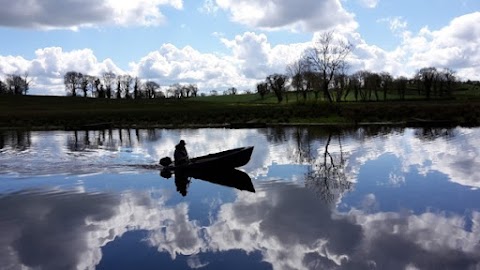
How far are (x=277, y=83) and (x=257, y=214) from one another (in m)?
135

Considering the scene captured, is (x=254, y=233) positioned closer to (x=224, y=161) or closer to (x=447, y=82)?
(x=224, y=161)

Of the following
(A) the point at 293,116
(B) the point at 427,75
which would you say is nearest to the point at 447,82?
(B) the point at 427,75

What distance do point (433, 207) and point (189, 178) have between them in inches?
480

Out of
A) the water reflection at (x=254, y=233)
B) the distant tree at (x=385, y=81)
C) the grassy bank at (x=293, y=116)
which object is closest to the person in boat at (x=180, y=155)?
the water reflection at (x=254, y=233)

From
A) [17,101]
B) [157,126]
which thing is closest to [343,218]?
[157,126]

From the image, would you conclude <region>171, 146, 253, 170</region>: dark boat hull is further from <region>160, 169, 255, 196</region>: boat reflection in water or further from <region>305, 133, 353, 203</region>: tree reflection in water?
<region>305, 133, 353, 203</region>: tree reflection in water

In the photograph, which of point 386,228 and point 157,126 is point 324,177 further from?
point 157,126

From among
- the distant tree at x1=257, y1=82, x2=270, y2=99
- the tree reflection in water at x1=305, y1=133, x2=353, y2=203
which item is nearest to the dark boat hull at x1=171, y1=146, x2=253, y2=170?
the tree reflection in water at x1=305, y1=133, x2=353, y2=203

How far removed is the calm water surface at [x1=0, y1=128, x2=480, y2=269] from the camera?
1307 centimetres

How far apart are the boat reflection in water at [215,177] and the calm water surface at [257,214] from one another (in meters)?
0.29

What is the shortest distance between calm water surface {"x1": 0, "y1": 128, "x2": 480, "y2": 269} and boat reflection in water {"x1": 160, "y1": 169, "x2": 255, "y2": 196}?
0.94 ft

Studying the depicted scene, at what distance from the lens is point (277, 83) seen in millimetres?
150375

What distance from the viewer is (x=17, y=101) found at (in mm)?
133250

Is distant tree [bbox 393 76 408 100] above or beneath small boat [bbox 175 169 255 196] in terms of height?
above
